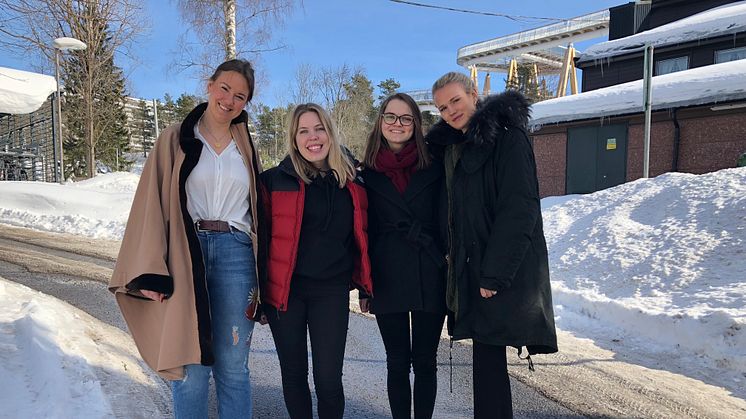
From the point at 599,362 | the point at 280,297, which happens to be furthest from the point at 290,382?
the point at 599,362

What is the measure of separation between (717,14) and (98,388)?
2043 cm

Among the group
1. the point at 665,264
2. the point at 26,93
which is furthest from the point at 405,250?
the point at 26,93

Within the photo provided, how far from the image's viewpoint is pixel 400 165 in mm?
2682

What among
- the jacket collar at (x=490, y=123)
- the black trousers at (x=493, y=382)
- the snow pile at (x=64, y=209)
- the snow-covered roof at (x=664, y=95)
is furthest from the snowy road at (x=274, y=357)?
the snow-covered roof at (x=664, y=95)

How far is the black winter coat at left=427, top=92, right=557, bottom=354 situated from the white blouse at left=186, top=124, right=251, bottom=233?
3.49 ft

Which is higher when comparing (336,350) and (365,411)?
(336,350)

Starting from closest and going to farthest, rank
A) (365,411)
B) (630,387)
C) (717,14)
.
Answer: (365,411) < (630,387) < (717,14)

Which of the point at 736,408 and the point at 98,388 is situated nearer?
the point at 98,388

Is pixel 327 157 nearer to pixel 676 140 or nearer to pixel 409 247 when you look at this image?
pixel 409 247

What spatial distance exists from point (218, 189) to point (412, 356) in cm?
141

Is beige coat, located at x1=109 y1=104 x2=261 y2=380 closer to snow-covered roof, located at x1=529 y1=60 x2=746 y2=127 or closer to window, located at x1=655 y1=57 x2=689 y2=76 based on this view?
snow-covered roof, located at x1=529 y1=60 x2=746 y2=127

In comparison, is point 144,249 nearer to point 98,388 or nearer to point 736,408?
point 98,388

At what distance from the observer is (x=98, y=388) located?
9.76 feet

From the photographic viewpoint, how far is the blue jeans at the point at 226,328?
7.38ft
